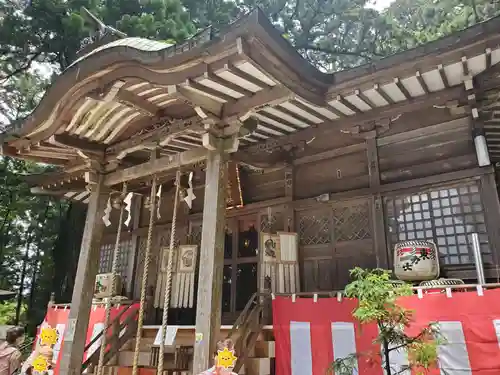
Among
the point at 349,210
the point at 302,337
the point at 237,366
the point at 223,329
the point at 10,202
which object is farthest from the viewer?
the point at 10,202

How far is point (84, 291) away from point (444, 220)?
6.00 m

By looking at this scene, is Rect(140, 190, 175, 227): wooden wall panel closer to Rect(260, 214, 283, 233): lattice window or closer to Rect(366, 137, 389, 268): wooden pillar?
Rect(260, 214, 283, 233): lattice window

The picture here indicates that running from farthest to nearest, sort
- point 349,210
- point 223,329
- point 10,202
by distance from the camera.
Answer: point 10,202, point 349,210, point 223,329

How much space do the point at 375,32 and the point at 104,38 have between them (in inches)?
406

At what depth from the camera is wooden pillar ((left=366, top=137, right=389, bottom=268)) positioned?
6301 mm

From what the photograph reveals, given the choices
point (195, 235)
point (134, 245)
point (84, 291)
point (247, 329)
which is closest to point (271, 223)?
point (195, 235)

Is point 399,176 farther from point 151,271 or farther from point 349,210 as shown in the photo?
point 151,271

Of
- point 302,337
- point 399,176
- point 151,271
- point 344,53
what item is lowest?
point 302,337

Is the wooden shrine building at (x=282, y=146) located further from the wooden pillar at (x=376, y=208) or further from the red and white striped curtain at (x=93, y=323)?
the red and white striped curtain at (x=93, y=323)

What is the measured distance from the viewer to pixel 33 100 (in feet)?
51.5

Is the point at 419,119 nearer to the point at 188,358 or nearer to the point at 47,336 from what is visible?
the point at 188,358

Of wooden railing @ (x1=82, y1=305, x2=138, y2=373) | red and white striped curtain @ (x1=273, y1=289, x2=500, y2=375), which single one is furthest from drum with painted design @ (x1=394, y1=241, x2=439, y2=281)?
wooden railing @ (x1=82, y1=305, x2=138, y2=373)

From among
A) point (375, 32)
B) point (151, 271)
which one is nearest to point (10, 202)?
point (151, 271)

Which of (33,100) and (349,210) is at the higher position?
(33,100)
